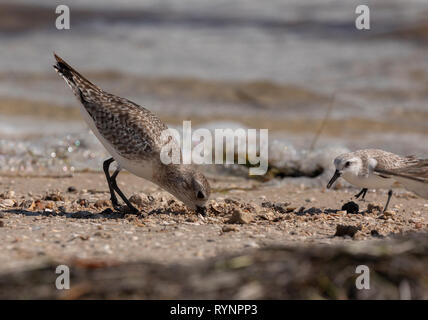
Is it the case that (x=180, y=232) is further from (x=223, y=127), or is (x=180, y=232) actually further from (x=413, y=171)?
(x=223, y=127)

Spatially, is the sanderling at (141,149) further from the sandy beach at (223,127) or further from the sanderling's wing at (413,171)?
the sanderling's wing at (413,171)

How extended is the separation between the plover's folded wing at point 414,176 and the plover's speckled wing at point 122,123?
2029 millimetres

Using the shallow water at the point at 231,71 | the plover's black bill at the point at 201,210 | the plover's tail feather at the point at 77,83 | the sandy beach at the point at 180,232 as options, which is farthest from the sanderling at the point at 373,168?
the plover's tail feather at the point at 77,83

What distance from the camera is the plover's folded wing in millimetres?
5660

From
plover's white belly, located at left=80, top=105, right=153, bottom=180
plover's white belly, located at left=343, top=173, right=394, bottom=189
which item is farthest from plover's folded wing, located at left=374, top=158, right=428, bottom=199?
Result: plover's white belly, located at left=80, top=105, right=153, bottom=180

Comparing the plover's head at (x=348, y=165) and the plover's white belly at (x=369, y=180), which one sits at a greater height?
the plover's head at (x=348, y=165)

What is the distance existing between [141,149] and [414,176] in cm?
233

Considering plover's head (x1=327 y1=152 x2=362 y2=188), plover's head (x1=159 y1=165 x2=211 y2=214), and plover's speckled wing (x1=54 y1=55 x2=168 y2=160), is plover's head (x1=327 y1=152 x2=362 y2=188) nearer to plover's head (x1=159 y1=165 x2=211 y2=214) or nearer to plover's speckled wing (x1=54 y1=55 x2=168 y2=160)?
plover's head (x1=159 y1=165 x2=211 y2=214)

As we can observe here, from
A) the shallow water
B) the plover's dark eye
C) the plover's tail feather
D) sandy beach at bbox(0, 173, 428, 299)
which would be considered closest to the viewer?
sandy beach at bbox(0, 173, 428, 299)

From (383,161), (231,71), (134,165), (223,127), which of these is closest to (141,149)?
(134,165)

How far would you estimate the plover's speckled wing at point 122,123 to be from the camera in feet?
19.9

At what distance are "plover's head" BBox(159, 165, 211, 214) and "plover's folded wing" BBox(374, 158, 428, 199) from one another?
1.55 metres

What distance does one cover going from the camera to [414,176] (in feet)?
18.6

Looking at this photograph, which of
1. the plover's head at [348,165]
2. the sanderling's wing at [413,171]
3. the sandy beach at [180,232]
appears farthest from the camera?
the plover's head at [348,165]
